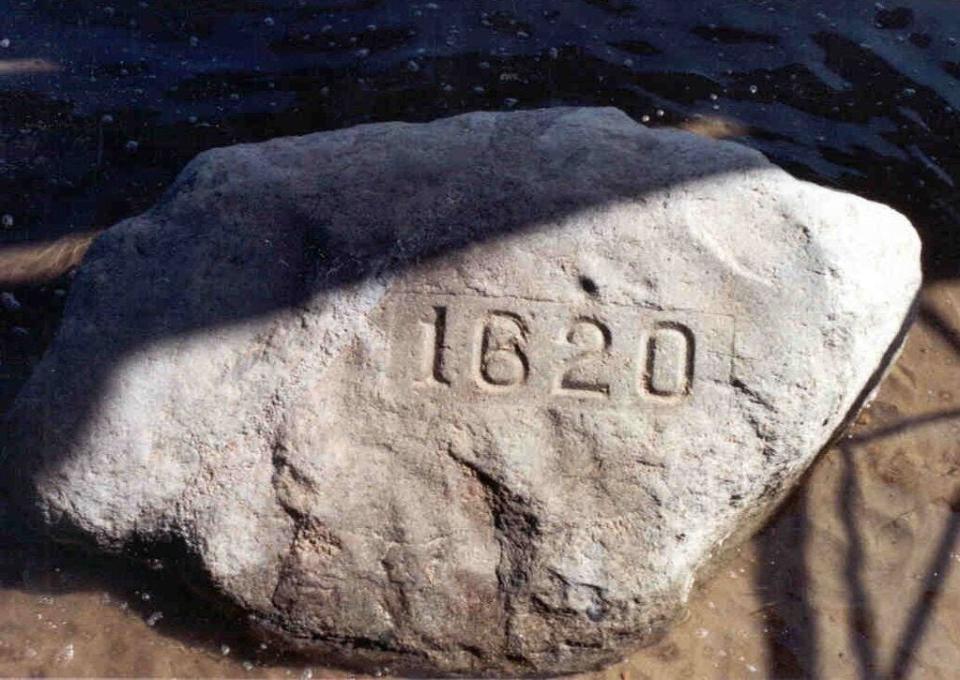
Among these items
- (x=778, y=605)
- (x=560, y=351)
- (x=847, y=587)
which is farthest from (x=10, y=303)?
(x=847, y=587)

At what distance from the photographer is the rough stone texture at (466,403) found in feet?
8.68

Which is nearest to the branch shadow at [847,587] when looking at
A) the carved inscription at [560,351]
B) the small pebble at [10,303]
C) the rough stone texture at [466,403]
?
the rough stone texture at [466,403]

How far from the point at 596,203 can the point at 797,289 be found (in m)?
0.54

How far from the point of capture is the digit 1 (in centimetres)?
271

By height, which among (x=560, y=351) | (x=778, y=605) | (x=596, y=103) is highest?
(x=560, y=351)

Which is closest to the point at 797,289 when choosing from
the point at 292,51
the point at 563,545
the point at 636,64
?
the point at 563,545

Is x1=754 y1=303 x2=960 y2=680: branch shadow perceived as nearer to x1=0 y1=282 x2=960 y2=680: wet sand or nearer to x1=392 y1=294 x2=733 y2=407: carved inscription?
x1=0 y1=282 x2=960 y2=680: wet sand

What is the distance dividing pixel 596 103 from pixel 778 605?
2184 mm

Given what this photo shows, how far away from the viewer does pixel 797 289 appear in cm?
274

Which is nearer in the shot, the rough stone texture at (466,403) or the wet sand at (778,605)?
the rough stone texture at (466,403)

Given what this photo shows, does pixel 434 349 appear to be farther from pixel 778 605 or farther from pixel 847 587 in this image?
pixel 847 587

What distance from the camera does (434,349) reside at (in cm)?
271

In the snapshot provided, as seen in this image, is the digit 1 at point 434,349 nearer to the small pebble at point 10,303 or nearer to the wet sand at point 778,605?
the wet sand at point 778,605

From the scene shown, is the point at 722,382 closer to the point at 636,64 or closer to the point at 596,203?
the point at 596,203
